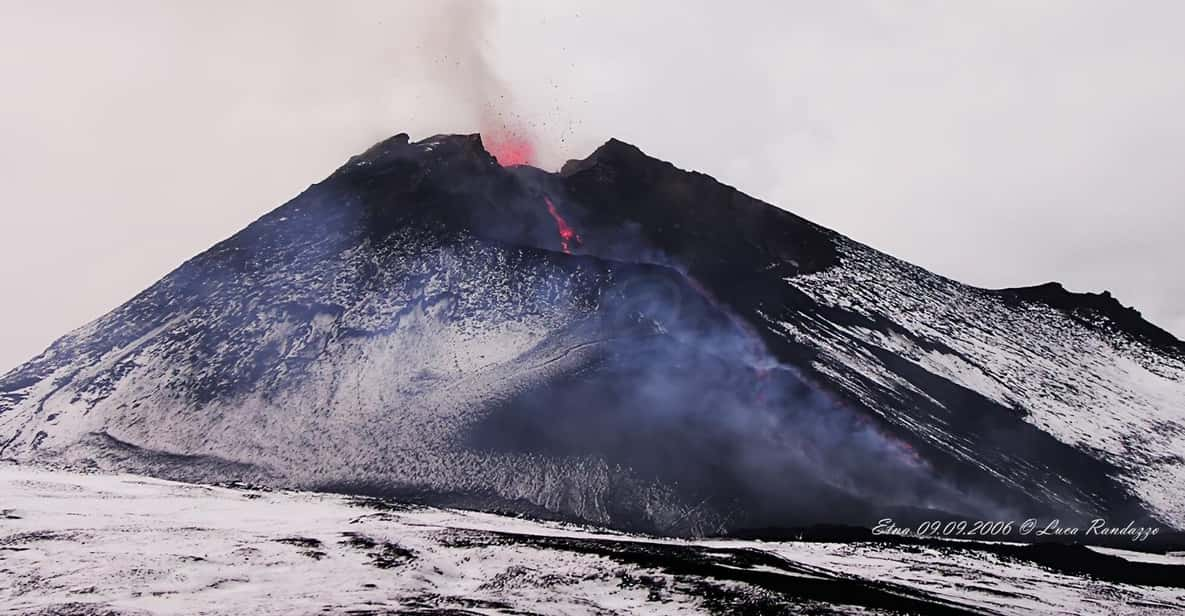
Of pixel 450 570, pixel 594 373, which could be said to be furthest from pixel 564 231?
pixel 450 570

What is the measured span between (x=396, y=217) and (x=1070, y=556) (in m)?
64.4

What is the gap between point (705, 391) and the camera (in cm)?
7581

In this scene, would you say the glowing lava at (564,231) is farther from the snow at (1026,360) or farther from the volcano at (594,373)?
the snow at (1026,360)

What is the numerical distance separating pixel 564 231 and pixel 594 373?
32299 mm

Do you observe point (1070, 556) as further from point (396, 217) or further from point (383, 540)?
point (396, 217)

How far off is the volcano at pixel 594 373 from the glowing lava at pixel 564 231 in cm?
30

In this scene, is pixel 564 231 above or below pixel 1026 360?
above

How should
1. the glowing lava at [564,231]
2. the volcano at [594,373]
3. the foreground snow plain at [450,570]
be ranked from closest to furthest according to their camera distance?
1. the foreground snow plain at [450,570]
2. the volcano at [594,373]
3. the glowing lava at [564,231]

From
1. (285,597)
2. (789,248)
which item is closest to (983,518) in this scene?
(285,597)

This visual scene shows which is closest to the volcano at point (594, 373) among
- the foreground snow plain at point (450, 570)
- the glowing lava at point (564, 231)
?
the glowing lava at point (564, 231)

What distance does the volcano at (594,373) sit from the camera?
218 feet

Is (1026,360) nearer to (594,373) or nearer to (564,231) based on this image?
(594,373)

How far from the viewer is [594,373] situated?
7594 centimetres

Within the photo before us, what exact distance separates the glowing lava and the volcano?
0.97 feet
